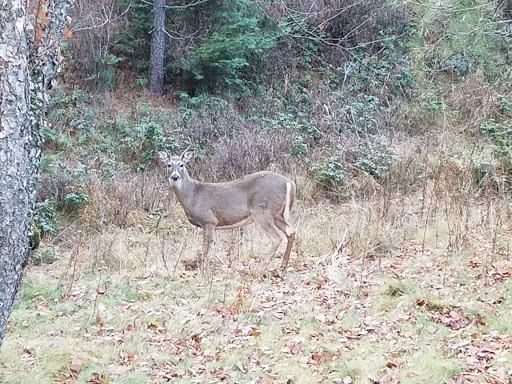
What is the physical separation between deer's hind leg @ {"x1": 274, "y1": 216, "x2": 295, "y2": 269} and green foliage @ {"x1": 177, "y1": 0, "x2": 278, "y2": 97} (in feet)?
22.6

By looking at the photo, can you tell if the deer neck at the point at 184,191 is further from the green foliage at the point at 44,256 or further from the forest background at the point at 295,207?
the green foliage at the point at 44,256

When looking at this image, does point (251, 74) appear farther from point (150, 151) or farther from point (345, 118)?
point (150, 151)

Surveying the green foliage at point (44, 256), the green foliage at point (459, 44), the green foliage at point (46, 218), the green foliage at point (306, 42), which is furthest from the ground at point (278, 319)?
the green foliage at point (306, 42)

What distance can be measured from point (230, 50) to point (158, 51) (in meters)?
1.84

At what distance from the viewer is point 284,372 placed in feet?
16.7

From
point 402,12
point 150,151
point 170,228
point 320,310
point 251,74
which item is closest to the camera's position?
point 320,310

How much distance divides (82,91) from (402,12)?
869 centimetres

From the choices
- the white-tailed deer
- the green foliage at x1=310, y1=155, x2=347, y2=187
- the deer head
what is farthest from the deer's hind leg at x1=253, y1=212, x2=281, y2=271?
the green foliage at x1=310, y1=155, x2=347, y2=187

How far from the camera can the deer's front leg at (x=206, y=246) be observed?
307 inches

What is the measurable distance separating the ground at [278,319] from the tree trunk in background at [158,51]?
25.5 ft

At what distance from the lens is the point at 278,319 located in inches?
243

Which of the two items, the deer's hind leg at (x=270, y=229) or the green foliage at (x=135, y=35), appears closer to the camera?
the deer's hind leg at (x=270, y=229)

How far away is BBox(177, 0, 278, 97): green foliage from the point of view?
14.6m

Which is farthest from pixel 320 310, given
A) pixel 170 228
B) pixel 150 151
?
pixel 150 151
